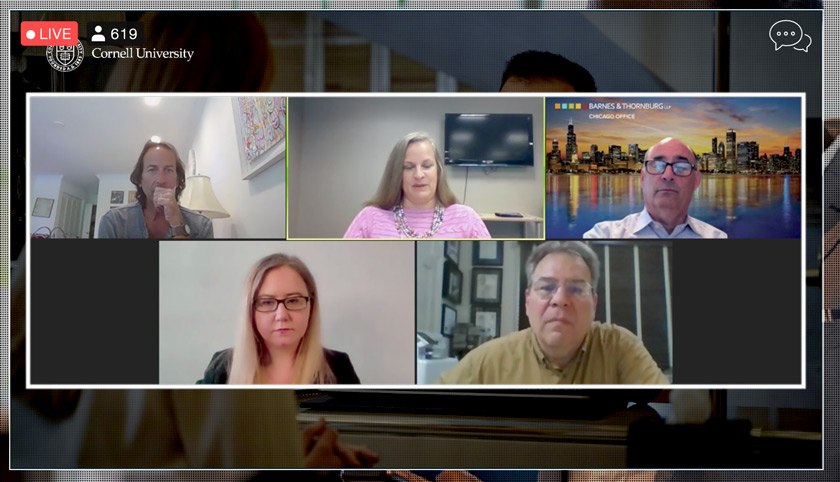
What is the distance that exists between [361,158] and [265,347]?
0.67 metres

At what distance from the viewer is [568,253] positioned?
2531 mm

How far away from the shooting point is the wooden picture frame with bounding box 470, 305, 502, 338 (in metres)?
2.52

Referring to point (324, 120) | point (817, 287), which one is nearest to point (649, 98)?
point (817, 287)

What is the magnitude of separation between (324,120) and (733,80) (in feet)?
4.27

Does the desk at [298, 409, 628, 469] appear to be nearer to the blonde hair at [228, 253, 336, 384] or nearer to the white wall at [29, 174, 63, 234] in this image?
the blonde hair at [228, 253, 336, 384]

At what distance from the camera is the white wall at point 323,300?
2.52m

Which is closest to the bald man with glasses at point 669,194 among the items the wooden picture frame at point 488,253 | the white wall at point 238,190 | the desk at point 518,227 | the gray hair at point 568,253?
the gray hair at point 568,253

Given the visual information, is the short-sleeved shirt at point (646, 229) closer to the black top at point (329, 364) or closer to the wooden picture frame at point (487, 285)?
the wooden picture frame at point (487, 285)

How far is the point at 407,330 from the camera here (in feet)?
8.25

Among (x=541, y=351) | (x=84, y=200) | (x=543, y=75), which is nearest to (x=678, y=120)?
(x=543, y=75)

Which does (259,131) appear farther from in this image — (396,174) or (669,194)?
(669,194)

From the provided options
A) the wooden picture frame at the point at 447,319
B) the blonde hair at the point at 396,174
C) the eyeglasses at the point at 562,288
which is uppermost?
the blonde hair at the point at 396,174

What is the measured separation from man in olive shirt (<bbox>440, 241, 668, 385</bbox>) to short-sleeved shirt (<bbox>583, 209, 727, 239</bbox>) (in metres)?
0.08

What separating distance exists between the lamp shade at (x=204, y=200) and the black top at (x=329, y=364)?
433 millimetres
